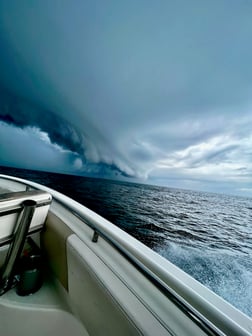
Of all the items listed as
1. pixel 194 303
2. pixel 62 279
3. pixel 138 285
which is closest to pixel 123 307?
pixel 138 285

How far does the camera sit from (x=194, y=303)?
50 centimetres

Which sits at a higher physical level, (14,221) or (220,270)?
(14,221)

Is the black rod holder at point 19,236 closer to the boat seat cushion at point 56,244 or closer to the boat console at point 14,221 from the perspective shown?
the boat console at point 14,221

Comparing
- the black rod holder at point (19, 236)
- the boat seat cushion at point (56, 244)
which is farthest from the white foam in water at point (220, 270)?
the black rod holder at point (19, 236)

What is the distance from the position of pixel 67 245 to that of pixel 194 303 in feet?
2.39

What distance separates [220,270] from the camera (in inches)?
139

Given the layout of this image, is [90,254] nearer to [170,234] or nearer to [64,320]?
[64,320]

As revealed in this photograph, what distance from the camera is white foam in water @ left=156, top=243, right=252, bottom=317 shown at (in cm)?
266

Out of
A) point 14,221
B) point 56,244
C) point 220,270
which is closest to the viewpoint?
point 14,221

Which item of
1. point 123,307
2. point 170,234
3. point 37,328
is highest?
point 123,307

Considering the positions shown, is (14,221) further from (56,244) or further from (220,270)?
(220,270)

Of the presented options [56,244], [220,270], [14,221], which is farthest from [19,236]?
[220,270]

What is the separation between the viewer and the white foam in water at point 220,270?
266 centimetres

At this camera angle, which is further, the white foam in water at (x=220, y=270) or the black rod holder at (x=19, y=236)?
the white foam in water at (x=220, y=270)
